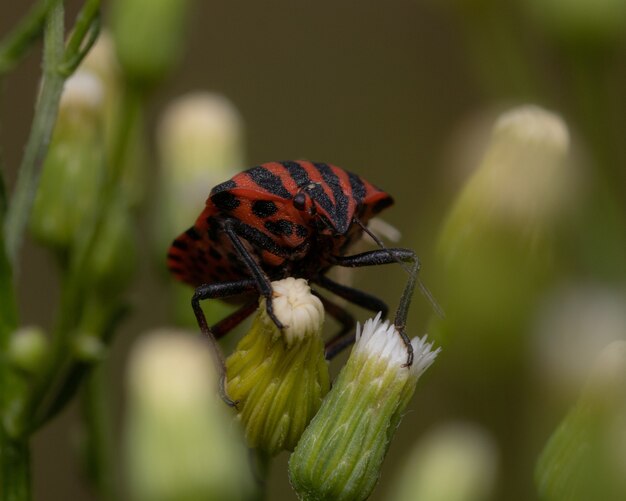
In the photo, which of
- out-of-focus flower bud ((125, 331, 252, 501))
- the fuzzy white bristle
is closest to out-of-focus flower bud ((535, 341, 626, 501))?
the fuzzy white bristle

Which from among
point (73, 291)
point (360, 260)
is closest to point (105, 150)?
point (73, 291)

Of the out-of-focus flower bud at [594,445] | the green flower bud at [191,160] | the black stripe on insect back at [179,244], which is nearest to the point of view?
the out-of-focus flower bud at [594,445]

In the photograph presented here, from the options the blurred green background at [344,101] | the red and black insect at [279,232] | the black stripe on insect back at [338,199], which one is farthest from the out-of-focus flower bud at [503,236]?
the blurred green background at [344,101]

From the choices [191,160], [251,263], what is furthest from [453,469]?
[191,160]

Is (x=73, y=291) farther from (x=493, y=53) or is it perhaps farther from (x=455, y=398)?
(x=493, y=53)

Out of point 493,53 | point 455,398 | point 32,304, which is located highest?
point 493,53

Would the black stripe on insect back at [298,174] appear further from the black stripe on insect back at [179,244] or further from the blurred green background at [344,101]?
the blurred green background at [344,101]
